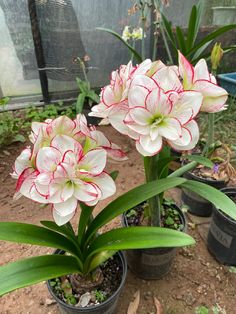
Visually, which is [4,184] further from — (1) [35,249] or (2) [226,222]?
(2) [226,222]

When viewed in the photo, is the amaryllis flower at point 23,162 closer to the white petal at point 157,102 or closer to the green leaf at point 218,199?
the white petal at point 157,102

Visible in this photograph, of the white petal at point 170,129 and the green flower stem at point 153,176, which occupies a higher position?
the white petal at point 170,129

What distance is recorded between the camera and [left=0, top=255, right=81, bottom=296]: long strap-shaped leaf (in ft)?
2.28

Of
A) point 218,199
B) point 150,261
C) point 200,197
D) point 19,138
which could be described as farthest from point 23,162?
point 19,138

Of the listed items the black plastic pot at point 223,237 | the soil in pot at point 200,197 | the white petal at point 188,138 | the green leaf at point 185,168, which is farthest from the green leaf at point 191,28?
the white petal at point 188,138

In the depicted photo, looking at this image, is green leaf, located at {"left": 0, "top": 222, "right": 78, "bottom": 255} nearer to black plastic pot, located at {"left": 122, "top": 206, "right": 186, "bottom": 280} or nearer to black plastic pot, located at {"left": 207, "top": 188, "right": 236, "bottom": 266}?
black plastic pot, located at {"left": 122, "top": 206, "right": 186, "bottom": 280}

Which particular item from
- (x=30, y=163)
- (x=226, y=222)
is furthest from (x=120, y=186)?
(x=30, y=163)

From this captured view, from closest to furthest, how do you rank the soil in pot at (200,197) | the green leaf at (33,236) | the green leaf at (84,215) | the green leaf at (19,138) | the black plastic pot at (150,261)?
the green leaf at (33,236) → the green leaf at (84,215) → the black plastic pot at (150,261) → the soil in pot at (200,197) → the green leaf at (19,138)

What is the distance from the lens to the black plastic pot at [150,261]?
114 centimetres

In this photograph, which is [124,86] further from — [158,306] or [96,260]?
[158,306]

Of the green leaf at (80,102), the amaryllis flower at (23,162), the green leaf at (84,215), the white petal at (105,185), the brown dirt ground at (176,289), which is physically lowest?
the brown dirt ground at (176,289)

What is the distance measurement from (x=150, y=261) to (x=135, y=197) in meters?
0.48

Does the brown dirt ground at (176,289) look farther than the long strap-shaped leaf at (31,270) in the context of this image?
Yes

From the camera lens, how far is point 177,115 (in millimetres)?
651
